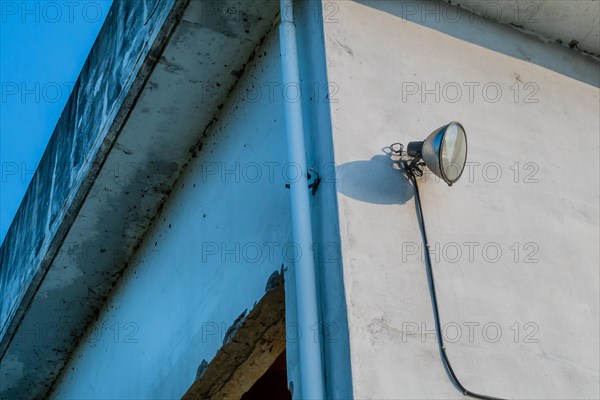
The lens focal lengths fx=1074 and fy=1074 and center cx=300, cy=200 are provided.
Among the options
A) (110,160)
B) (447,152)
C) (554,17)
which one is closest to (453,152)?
(447,152)

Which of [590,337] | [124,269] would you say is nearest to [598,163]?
[590,337]

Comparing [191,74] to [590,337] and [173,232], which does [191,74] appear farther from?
[590,337]

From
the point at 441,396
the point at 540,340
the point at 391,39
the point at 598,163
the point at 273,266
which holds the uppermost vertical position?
the point at 391,39

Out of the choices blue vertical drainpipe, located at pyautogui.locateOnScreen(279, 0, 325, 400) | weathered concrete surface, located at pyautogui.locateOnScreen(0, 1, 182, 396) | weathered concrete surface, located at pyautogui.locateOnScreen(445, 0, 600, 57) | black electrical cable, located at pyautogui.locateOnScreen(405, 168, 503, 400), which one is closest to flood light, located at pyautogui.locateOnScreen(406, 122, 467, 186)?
black electrical cable, located at pyautogui.locateOnScreen(405, 168, 503, 400)

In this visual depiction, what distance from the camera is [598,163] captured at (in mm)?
5246

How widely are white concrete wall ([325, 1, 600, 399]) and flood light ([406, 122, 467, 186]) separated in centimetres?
18

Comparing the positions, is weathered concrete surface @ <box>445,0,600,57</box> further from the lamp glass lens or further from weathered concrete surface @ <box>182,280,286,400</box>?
weathered concrete surface @ <box>182,280,286,400</box>

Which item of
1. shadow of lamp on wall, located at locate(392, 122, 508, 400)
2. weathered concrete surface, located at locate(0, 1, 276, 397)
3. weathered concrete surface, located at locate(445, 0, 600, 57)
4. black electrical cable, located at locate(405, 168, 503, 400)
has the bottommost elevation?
black electrical cable, located at locate(405, 168, 503, 400)

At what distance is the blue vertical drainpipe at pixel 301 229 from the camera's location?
13.1ft

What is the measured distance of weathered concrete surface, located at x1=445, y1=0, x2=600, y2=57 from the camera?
17.9 feet

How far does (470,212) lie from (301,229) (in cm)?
77

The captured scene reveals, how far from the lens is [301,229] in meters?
4.27

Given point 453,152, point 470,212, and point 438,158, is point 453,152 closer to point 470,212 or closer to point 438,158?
point 438,158

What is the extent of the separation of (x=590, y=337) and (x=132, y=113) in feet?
8.86
